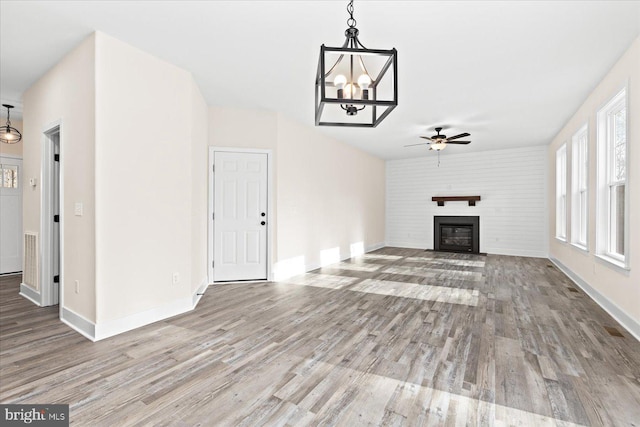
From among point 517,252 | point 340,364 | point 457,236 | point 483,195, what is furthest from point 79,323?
point 517,252

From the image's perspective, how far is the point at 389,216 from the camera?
9805mm

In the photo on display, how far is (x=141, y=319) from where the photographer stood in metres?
3.10

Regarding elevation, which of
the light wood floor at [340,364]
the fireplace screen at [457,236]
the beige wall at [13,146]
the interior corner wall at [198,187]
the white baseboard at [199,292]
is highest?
the beige wall at [13,146]

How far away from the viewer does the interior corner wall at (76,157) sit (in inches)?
113

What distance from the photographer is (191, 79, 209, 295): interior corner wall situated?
3.84 metres

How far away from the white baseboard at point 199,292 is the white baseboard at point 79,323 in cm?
101

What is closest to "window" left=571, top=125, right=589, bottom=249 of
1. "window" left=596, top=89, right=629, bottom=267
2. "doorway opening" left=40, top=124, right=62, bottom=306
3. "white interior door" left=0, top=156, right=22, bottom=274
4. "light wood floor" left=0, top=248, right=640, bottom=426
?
"window" left=596, top=89, right=629, bottom=267

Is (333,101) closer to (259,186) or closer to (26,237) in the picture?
(259,186)

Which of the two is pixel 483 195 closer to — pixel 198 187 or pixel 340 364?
pixel 198 187

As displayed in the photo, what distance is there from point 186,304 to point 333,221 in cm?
389

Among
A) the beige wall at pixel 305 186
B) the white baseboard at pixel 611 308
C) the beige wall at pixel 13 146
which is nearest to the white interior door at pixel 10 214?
the beige wall at pixel 13 146

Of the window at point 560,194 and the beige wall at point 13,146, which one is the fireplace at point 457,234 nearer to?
the window at point 560,194

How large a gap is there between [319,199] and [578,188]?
452 centimetres

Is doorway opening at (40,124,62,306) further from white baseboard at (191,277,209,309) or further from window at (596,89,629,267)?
window at (596,89,629,267)
